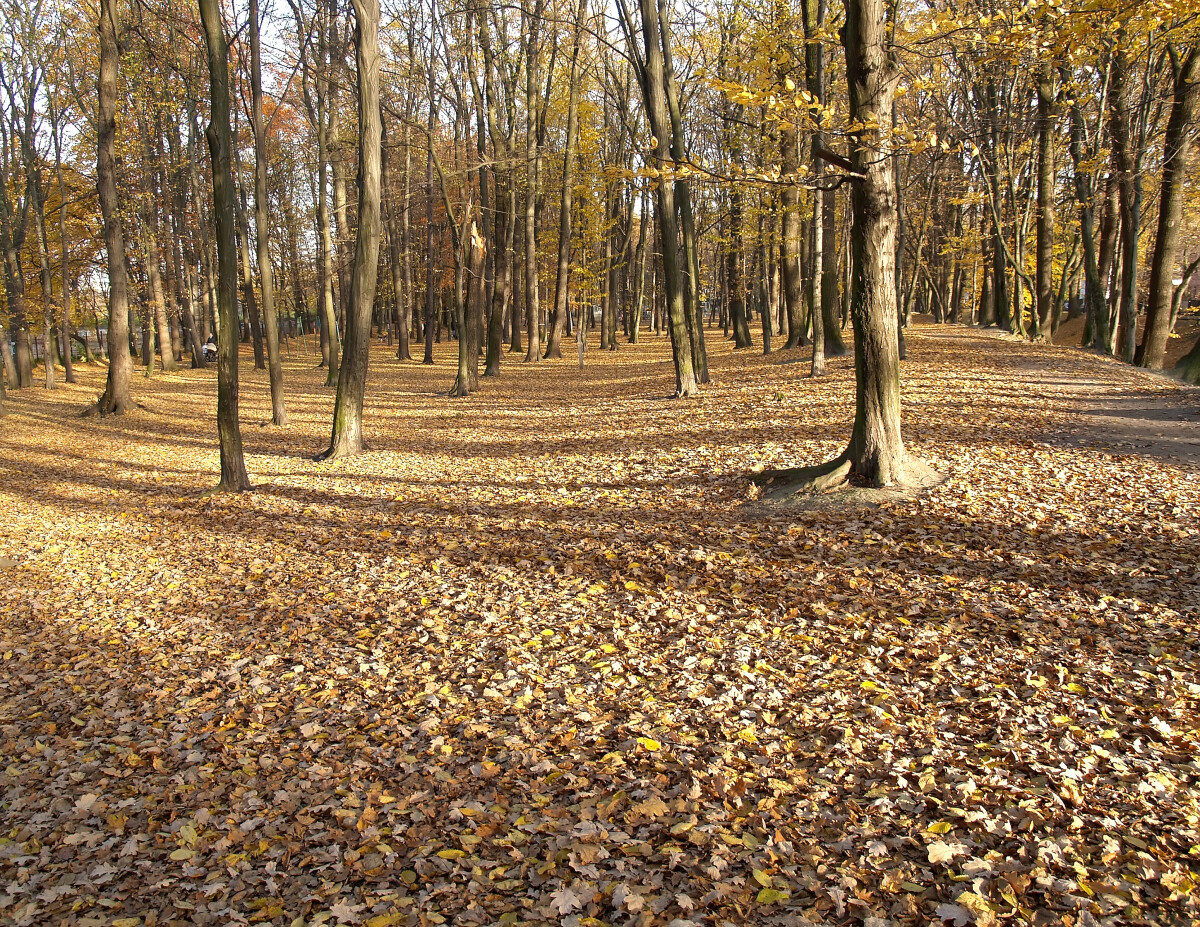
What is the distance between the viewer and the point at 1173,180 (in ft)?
44.3

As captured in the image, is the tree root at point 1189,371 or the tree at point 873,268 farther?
the tree root at point 1189,371

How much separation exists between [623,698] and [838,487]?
413 cm

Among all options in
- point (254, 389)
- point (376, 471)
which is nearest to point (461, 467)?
point (376, 471)

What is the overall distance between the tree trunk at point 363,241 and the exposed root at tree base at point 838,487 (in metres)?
7.09

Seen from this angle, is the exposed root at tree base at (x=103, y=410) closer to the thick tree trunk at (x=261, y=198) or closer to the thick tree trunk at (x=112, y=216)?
the thick tree trunk at (x=112, y=216)

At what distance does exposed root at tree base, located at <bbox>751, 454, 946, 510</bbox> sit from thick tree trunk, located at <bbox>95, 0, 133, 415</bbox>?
15.8 m

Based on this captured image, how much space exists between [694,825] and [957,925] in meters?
1.15

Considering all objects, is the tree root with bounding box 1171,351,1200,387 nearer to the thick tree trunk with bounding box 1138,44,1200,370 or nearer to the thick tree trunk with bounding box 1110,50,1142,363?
the thick tree trunk with bounding box 1138,44,1200,370

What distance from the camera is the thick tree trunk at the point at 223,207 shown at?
29.3ft

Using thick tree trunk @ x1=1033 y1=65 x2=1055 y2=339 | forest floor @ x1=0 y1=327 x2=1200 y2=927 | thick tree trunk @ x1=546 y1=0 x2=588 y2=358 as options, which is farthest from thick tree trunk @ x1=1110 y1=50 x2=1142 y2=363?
thick tree trunk @ x1=546 y1=0 x2=588 y2=358

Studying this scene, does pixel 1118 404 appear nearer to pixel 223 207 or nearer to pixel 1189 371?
pixel 1189 371

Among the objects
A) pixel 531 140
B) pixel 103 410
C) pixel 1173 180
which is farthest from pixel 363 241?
pixel 1173 180

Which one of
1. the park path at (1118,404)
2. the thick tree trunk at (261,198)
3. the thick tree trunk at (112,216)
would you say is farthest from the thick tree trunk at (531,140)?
the park path at (1118,404)

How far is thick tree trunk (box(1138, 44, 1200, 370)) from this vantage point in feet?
42.4
